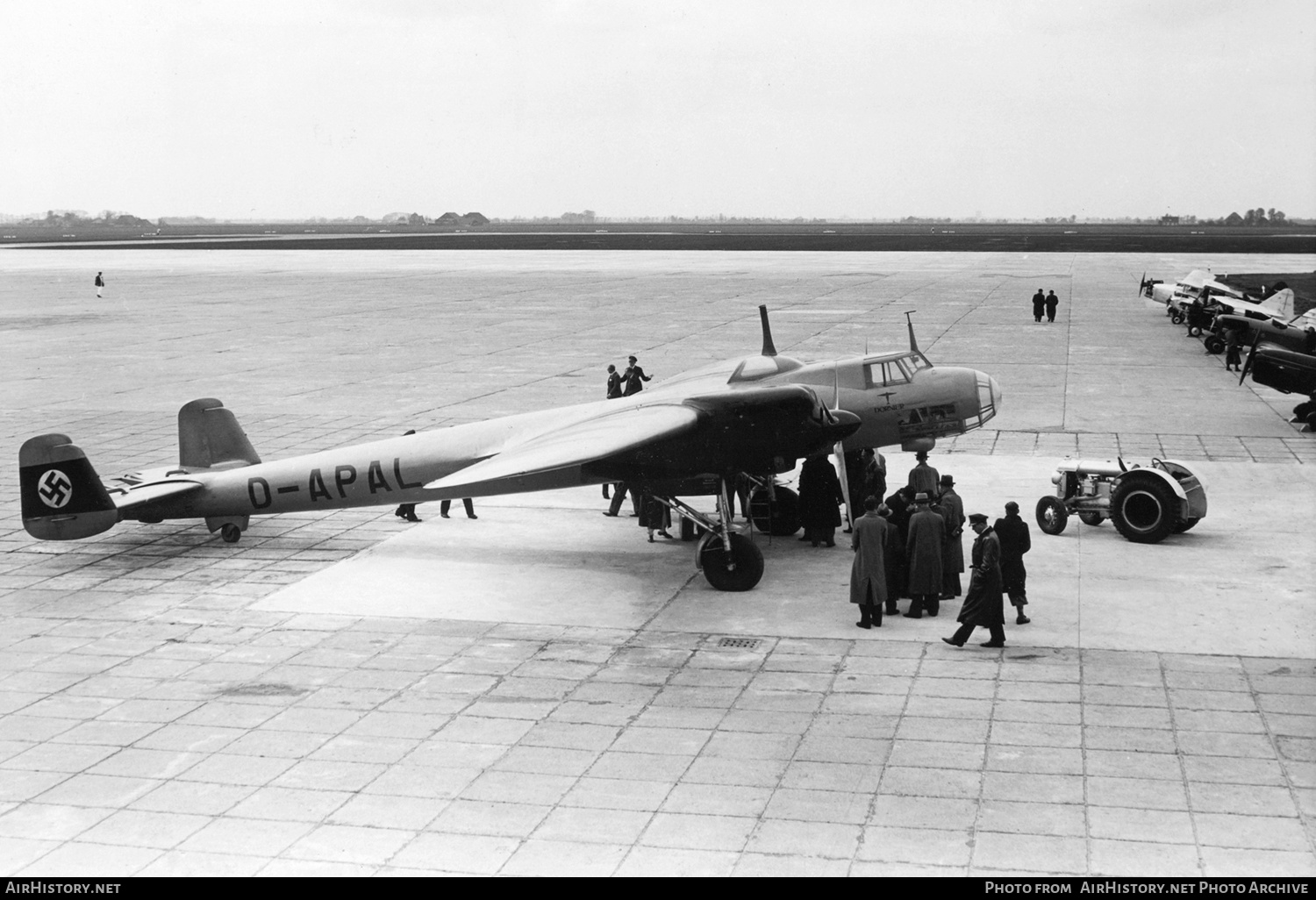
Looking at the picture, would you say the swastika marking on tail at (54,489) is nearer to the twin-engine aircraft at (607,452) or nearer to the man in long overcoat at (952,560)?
the twin-engine aircraft at (607,452)

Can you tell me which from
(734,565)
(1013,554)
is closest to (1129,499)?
(1013,554)

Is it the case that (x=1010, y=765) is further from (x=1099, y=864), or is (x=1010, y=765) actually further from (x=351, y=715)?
(x=351, y=715)

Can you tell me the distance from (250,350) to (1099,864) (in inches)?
1661

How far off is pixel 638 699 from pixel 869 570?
11.8 ft

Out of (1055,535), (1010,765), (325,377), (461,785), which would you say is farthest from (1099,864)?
(325,377)

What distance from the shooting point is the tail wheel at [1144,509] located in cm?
1853

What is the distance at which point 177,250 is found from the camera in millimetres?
136875

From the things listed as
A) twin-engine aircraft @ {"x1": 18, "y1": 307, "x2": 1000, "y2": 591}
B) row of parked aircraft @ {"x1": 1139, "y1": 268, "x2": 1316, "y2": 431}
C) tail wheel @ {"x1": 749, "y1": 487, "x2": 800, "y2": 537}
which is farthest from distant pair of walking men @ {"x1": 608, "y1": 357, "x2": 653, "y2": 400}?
row of parked aircraft @ {"x1": 1139, "y1": 268, "x2": 1316, "y2": 431}

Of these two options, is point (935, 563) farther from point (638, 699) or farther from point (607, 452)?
point (638, 699)

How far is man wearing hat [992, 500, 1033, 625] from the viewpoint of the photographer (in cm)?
1484

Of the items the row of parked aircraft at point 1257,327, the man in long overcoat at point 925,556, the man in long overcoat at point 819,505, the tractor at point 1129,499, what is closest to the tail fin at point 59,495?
the man in long overcoat at point 819,505

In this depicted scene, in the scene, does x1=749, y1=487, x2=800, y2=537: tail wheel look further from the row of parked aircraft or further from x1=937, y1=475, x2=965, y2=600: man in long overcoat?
the row of parked aircraft

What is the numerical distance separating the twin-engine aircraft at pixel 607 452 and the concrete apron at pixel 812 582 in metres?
0.97

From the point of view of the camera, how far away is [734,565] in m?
16.8
